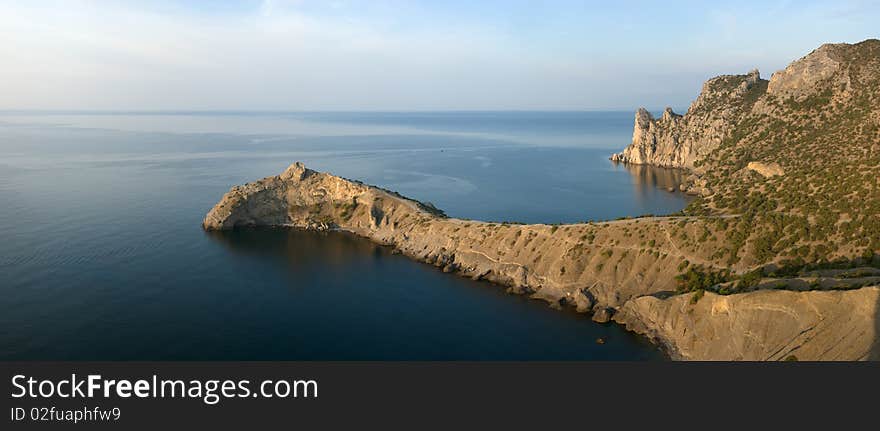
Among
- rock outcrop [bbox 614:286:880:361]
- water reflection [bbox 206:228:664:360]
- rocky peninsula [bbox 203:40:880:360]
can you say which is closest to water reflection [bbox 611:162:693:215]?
rocky peninsula [bbox 203:40:880:360]

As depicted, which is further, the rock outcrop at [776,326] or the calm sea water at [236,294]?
the calm sea water at [236,294]

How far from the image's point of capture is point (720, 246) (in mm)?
63781

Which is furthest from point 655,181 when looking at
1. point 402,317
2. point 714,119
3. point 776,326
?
point 776,326

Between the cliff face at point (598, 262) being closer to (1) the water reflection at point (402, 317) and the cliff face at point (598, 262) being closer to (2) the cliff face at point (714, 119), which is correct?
(1) the water reflection at point (402, 317)

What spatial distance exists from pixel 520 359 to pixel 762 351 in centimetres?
2118

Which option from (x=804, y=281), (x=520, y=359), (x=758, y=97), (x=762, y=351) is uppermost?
(x=758, y=97)

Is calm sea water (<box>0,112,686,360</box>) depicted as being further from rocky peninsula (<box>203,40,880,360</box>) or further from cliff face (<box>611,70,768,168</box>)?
cliff face (<box>611,70,768,168</box>)

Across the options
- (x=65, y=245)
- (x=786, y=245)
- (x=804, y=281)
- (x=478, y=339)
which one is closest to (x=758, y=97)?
(x=786, y=245)

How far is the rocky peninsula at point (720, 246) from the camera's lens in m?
45.2

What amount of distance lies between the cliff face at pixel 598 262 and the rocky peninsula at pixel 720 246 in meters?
0.14

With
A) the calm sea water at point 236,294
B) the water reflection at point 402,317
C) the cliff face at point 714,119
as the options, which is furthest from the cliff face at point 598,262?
the cliff face at point 714,119

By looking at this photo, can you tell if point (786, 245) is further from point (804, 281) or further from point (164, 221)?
point (164, 221)

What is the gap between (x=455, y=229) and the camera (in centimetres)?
8875

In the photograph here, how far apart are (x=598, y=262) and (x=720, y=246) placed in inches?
566
